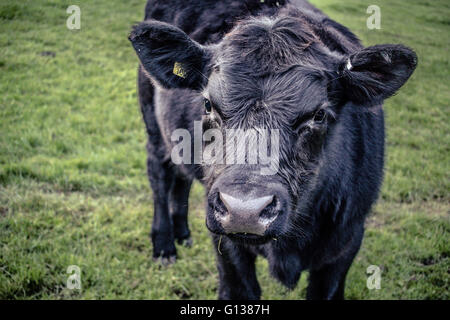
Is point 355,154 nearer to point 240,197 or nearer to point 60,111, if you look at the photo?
point 240,197

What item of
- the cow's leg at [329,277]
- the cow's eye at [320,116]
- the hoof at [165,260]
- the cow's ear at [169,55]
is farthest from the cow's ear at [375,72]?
the hoof at [165,260]

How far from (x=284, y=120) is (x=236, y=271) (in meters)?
1.54

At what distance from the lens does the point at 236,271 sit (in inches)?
120

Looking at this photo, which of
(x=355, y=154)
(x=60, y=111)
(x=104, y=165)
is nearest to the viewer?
(x=355, y=154)

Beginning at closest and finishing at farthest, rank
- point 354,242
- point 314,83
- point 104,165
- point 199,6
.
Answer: point 314,83, point 354,242, point 199,6, point 104,165

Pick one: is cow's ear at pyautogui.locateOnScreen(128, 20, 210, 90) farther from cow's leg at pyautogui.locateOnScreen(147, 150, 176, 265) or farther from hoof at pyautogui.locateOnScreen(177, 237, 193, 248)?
hoof at pyautogui.locateOnScreen(177, 237, 193, 248)

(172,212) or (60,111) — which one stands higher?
(60,111)

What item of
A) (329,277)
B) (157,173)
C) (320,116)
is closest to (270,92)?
(320,116)

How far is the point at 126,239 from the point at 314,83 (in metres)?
2.84

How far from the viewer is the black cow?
1.94 m

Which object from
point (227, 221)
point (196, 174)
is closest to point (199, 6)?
point (196, 174)

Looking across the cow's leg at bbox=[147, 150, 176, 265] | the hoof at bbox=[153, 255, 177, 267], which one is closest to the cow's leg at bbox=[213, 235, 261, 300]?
the hoof at bbox=[153, 255, 177, 267]
